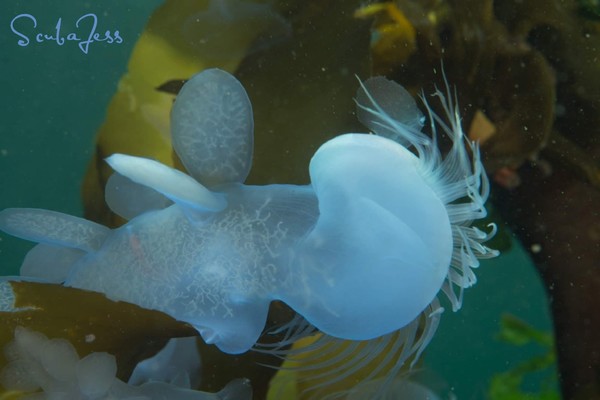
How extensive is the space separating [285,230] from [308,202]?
8 centimetres

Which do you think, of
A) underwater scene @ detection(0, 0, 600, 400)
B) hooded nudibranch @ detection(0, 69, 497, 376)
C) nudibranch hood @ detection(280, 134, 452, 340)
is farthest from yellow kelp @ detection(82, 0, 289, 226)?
nudibranch hood @ detection(280, 134, 452, 340)

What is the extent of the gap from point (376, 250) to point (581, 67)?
3.14 feet

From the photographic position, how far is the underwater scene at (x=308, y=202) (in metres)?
1.12

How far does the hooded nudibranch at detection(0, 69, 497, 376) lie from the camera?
1076mm

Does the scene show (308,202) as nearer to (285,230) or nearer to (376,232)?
(285,230)

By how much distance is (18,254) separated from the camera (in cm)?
292

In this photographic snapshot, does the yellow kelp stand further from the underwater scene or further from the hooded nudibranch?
the hooded nudibranch

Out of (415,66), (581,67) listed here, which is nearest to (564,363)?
(581,67)

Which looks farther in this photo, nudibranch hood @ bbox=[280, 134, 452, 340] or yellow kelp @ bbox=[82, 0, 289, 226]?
yellow kelp @ bbox=[82, 0, 289, 226]
